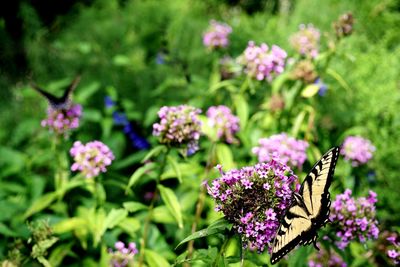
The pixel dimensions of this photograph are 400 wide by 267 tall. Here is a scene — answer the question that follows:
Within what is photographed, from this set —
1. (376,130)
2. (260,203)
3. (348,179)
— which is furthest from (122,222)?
(376,130)

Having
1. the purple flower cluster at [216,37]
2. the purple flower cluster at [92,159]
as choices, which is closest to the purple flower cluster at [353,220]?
the purple flower cluster at [92,159]

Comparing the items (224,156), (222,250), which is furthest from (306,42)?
(222,250)

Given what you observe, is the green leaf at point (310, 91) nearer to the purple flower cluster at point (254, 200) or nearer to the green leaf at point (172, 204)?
the green leaf at point (172, 204)

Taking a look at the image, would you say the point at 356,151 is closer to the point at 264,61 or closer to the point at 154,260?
the point at 264,61

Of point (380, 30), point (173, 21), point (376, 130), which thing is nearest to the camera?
point (376, 130)

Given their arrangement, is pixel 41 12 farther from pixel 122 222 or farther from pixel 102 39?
pixel 122 222
